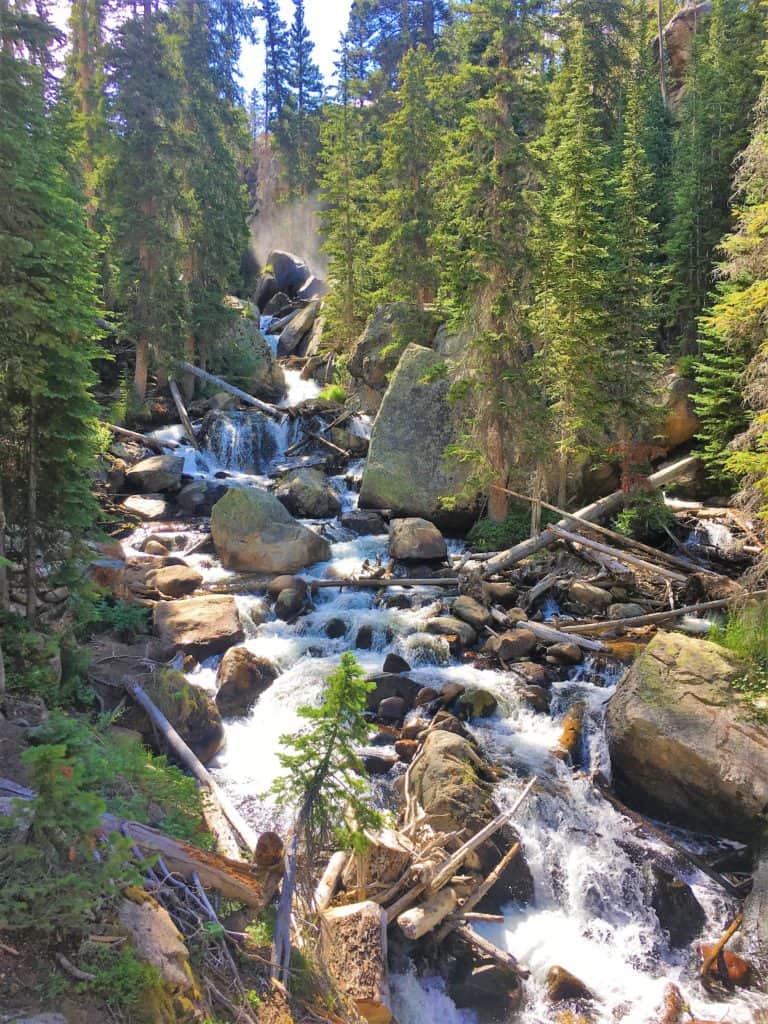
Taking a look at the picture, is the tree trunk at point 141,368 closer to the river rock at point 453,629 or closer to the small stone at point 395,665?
the river rock at point 453,629

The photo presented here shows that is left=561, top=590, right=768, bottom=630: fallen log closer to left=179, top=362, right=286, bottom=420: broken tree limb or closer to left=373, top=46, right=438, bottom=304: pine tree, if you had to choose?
left=373, top=46, right=438, bottom=304: pine tree

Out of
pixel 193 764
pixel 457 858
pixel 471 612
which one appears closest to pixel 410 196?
pixel 471 612

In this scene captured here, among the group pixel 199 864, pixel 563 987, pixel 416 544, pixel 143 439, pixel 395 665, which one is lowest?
pixel 563 987

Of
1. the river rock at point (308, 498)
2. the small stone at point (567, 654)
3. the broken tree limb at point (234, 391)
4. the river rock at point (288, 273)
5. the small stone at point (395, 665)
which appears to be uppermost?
the river rock at point (288, 273)

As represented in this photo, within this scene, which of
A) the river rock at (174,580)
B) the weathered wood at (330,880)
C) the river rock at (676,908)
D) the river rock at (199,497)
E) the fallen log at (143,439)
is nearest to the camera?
the weathered wood at (330,880)

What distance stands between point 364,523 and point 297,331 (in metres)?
21.0

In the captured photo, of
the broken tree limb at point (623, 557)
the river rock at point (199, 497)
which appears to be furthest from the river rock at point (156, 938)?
the river rock at point (199, 497)

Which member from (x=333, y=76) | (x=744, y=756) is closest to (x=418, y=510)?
(x=744, y=756)

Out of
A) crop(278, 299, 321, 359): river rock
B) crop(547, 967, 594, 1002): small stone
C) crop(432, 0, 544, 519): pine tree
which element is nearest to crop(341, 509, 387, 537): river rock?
crop(432, 0, 544, 519): pine tree

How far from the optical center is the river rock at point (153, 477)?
71.5ft

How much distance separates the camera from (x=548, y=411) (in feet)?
58.6

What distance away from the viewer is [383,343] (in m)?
27.3

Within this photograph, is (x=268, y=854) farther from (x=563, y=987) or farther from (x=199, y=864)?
(x=563, y=987)

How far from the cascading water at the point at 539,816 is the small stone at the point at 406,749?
4.10 ft
